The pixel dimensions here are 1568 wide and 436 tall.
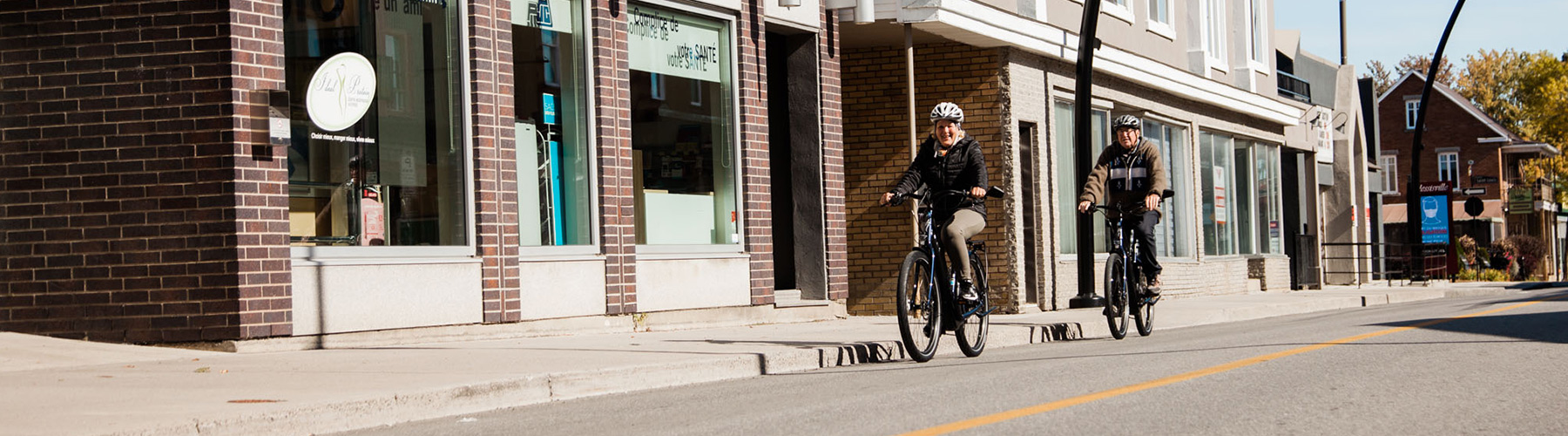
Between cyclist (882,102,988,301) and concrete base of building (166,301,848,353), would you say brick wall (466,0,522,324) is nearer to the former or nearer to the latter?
concrete base of building (166,301,848,353)

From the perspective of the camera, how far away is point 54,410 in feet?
22.8

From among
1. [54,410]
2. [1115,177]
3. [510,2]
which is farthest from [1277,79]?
[54,410]

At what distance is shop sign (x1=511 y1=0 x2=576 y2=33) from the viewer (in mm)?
12742

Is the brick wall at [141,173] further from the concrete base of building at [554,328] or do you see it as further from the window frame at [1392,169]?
the window frame at [1392,169]

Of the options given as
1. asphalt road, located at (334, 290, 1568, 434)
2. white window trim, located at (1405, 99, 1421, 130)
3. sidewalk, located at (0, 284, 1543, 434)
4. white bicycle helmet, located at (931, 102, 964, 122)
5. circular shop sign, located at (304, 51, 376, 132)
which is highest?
white window trim, located at (1405, 99, 1421, 130)

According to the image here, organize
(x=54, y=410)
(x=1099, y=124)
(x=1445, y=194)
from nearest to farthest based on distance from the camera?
(x=54, y=410) < (x=1099, y=124) < (x=1445, y=194)

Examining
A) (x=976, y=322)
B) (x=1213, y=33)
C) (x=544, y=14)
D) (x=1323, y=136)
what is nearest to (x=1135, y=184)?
(x=976, y=322)

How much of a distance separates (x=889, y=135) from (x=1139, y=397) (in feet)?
35.7

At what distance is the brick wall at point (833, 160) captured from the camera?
16234mm

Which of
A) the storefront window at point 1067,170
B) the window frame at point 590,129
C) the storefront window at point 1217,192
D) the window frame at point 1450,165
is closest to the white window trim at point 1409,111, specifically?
the window frame at point 1450,165

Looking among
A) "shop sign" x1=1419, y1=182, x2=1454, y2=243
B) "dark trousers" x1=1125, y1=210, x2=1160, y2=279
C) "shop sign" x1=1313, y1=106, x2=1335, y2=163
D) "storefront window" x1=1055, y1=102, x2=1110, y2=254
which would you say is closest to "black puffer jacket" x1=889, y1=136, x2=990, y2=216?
"dark trousers" x1=1125, y1=210, x2=1160, y2=279

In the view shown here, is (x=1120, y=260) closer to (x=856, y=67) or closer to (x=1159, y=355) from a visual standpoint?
(x=1159, y=355)

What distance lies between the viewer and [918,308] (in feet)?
33.9

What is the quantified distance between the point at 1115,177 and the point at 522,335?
496 centimetres
